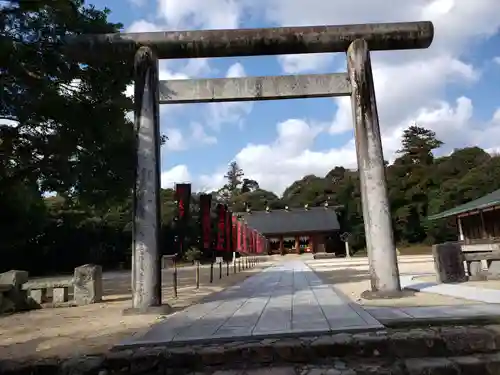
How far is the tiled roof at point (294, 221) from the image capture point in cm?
4350

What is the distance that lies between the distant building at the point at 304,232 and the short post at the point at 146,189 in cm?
3525

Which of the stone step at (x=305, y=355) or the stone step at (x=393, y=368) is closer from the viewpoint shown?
the stone step at (x=393, y=368)

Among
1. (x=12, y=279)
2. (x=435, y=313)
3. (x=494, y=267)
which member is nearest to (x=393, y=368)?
(x=435, y=313)

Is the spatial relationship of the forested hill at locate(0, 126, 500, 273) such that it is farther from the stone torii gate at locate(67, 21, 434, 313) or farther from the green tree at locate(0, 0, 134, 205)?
the stone torii gate at locate(67, 21, 434, 313)

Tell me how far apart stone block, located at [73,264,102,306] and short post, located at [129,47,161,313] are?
359 cm

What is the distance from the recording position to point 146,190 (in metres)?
6.62

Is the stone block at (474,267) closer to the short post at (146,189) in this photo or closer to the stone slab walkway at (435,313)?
the stone slab walkway at (435,313)

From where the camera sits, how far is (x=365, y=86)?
22.9 feet

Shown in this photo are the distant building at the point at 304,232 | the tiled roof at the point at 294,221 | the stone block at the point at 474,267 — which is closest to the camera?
the stone block at the point at 474,267

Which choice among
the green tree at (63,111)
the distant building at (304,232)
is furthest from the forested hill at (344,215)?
the green tree at (63,111)

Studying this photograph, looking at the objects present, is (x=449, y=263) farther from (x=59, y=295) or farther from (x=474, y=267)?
(x=59, y=295)

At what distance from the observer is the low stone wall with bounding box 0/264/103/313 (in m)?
8.90

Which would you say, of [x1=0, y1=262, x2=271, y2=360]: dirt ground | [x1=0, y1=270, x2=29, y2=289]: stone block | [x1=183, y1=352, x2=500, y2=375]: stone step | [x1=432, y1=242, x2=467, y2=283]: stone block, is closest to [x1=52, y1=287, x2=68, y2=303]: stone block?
[x1=0, y1=270, x2=29, y2=289]: stone block

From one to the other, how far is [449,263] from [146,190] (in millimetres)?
6705
